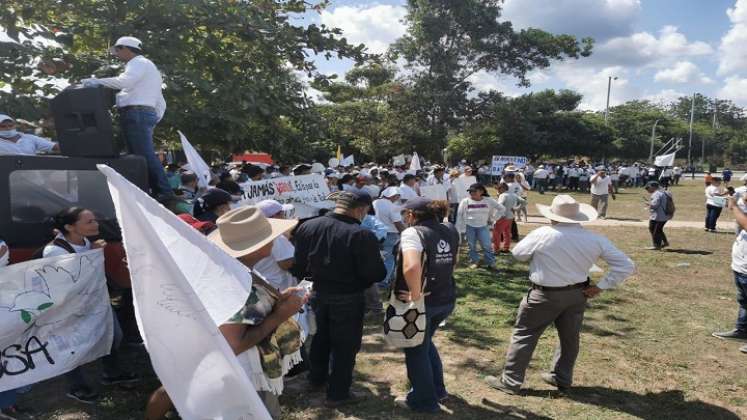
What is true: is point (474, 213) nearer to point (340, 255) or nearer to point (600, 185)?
point (340, 255)

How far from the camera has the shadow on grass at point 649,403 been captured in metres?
4.30

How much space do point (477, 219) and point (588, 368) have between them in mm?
4111

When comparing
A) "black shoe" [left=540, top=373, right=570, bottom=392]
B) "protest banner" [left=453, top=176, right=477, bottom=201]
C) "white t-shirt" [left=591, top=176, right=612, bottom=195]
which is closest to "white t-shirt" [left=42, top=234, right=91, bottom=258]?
"black shoe" [left=540, top=373, right=570, bottom=392]

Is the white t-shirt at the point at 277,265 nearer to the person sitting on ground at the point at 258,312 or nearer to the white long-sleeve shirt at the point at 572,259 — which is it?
the person sitting on ground at the point at 258,312

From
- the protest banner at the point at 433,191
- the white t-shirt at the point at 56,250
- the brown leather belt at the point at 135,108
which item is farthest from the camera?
the protest banner at the point at 433,191

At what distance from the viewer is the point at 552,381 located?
4.74 metres

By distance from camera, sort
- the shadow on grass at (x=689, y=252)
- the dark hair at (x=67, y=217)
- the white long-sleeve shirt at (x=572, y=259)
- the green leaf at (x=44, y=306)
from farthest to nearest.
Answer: the shadow on grass at (x=689, y=252), the white long-sleeve shirt at (x=572, y=259), the dark hair at (x=67, y=217), the green leaf at (x=44, y=306)

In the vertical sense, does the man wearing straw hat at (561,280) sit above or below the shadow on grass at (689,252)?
above

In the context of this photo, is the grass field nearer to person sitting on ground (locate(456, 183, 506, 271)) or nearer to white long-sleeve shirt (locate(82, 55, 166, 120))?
person sitting on ground (locate(456, 183, 506, 271))

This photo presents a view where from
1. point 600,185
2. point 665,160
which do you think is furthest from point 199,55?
point 665,160

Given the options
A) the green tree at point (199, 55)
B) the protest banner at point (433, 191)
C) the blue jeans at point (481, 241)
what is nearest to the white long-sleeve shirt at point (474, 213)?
the blue jeans at point (481, 241)

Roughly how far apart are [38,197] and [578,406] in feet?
15.7

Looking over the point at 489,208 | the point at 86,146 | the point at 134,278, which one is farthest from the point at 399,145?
the point at 134,278

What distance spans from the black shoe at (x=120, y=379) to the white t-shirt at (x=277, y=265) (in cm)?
146
